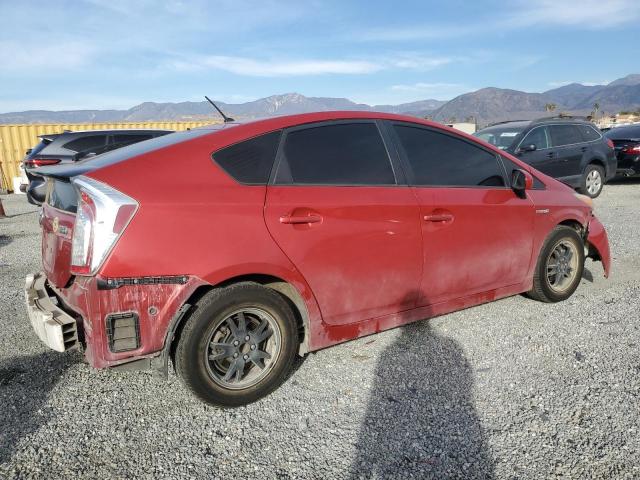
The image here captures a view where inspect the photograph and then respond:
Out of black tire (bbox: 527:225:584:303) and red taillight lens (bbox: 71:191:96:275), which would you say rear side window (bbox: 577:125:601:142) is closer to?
black tire (bbox: 527:225:584:303)

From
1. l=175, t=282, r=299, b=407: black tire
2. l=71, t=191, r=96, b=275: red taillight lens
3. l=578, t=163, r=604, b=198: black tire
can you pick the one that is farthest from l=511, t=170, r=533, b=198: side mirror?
l=578, t=163, r=604, b=198: black tire

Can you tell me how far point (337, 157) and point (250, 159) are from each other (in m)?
0.58

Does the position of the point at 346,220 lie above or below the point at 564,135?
below

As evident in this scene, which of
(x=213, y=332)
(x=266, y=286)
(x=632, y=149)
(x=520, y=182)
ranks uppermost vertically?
(x=632, y=149)

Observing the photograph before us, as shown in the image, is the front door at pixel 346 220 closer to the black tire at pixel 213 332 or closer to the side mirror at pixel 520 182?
the black tire at pixel 213 332

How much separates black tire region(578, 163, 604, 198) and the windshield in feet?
6.82

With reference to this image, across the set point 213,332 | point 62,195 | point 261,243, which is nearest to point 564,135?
point 261,243

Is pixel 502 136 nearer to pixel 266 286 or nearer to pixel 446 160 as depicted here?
pixel 446 160

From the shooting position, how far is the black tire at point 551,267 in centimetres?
407

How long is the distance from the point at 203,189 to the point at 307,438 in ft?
4.69

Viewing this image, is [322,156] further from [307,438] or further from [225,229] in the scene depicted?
[307,438]

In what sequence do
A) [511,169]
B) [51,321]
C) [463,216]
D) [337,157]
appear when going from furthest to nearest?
[511,169], [463,216], [337,157], [51,321]

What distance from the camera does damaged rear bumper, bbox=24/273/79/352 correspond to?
8.32 feet

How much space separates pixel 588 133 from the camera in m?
10.8
